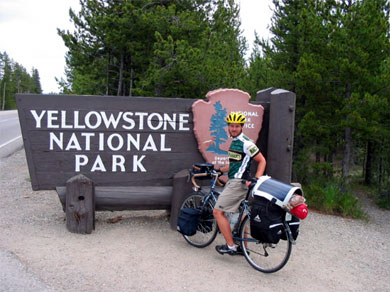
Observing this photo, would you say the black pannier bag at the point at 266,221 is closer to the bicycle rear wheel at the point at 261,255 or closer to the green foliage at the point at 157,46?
the bicycle rear wheel at the point at 261,255

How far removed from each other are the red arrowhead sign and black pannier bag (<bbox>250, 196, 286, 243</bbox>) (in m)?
1.81

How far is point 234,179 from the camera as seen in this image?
14.3 ft

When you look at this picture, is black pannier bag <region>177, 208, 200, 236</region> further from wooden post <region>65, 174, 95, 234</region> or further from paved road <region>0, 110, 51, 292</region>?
paved road <region>0, 110, 51, 292</region>

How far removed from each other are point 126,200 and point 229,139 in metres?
1.87

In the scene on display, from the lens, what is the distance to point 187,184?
5.46 metres

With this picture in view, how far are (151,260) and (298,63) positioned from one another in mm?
8010

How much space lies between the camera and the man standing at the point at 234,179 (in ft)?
14.0

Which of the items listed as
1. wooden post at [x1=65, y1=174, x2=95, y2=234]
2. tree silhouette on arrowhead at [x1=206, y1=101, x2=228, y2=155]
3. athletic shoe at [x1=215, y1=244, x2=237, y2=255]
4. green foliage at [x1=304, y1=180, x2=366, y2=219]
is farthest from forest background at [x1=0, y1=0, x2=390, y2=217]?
wooden post at [x1=65, y1=174, x2=95, y2=234]

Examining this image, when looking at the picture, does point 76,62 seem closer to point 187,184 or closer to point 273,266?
point 187,184

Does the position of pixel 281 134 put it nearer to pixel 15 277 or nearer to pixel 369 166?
pixel 15 277

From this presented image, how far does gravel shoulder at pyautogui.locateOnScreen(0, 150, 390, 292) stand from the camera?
12.4 feet

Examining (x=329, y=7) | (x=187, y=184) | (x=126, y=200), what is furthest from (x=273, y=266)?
(x=329, y=7)

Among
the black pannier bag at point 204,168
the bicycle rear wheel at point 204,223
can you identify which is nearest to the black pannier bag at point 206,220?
the bicycle rear wheel at point 204,223

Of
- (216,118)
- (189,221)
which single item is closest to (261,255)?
(189,221)
